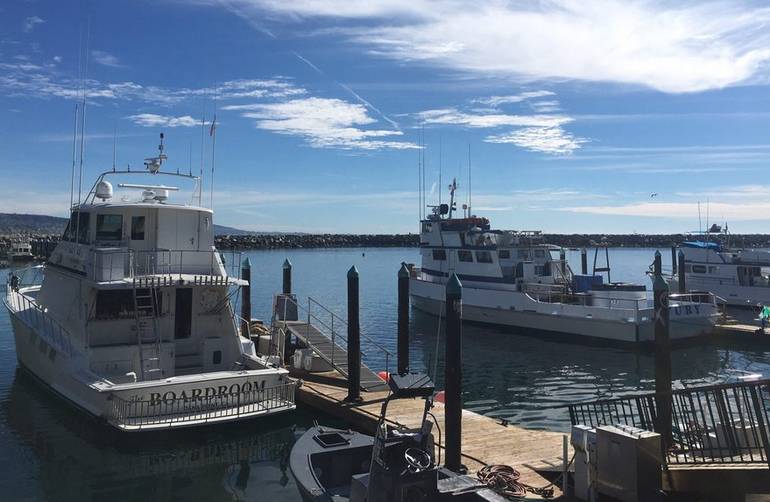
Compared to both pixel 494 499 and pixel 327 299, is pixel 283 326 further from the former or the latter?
pixel 327 299

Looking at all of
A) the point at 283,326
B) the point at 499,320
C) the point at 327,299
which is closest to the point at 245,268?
the point at 283,326

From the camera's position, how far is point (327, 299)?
1863 inches

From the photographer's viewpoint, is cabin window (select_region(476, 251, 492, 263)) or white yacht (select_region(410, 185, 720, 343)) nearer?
white yacht (select_region(410, 185, 720, 343))

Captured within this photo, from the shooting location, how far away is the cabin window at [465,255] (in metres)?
34.6

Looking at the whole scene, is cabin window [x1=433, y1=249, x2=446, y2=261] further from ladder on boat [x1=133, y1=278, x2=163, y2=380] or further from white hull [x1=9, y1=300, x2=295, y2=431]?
ladder on boat [x1=133, y1=278, x2=163, y2=380]

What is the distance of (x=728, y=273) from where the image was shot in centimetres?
3947

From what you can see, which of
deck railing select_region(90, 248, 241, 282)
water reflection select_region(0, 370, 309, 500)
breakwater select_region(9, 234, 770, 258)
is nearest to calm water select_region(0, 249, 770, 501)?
water reflection select_region(0, 370, 309, 500)

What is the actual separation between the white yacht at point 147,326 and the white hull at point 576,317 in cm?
1093

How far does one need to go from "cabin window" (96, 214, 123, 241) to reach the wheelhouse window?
416 millimetres

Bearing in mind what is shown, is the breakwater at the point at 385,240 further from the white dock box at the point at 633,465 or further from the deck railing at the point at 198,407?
the white dock box at the point at 633,465

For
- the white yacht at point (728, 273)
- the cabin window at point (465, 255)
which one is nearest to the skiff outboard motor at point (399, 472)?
the cabin window at point (465, 255)

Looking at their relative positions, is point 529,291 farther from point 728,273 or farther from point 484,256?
point 728,273

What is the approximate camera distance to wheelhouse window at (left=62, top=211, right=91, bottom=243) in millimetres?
15383

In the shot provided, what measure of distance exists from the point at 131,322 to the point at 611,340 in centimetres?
2184
